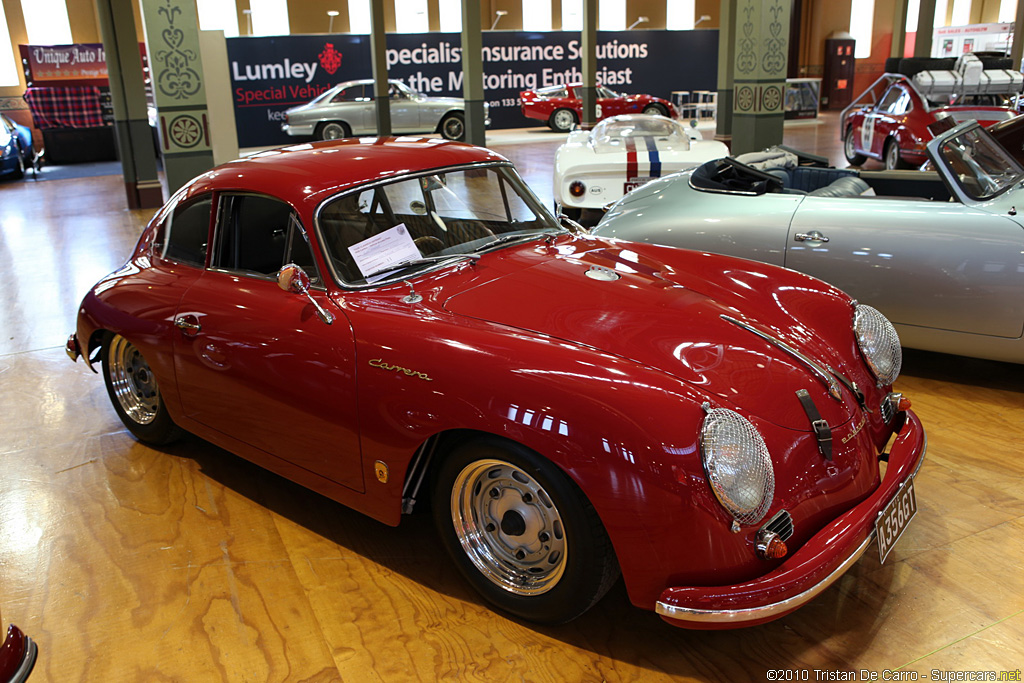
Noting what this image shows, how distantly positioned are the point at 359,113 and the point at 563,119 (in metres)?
5.68

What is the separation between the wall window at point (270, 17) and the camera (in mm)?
25609

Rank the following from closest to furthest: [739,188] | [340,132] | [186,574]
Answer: [186,574] < [739,188] < [340,132]

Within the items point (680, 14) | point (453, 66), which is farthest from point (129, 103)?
point (680, 14)

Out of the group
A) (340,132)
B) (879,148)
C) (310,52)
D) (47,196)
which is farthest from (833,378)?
(310,52)

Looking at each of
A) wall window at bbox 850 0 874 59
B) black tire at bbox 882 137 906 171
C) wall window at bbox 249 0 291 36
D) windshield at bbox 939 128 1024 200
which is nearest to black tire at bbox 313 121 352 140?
wall window at bbox 249 0 291 36

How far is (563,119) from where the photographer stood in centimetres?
2119

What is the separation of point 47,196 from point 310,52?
877 centimetres

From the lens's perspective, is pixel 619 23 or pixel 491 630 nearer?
pixel 491 630

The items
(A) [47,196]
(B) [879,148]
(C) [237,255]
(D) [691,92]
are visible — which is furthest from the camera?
(D) [691,92]

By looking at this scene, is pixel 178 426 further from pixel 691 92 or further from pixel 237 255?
pixel 691 92

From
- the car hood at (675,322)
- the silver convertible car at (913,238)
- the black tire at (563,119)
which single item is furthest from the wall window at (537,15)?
the car hood at (675,322)

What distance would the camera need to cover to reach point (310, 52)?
20.0m

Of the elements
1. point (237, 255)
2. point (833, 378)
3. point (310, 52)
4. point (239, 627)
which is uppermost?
point (310, 52)

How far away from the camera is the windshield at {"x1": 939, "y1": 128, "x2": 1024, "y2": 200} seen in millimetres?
4184
